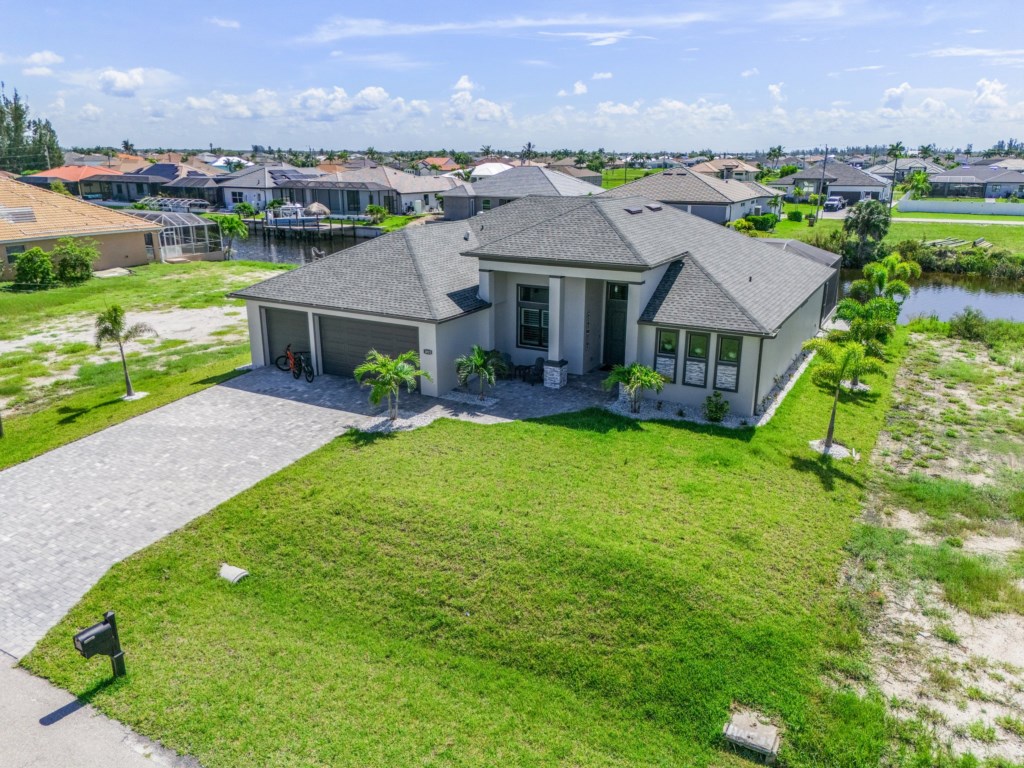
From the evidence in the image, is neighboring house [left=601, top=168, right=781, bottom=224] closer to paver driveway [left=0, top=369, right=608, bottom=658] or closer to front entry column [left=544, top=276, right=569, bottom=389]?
front entry column [left=544, top=276, right=569, bottom=389]

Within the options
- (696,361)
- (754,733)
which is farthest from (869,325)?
(754,733)

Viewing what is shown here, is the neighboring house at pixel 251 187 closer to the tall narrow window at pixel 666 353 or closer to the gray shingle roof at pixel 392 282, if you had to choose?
the gray shingle roof at pixel 392 282

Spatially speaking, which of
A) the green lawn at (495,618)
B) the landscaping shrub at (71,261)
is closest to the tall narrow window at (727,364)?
the green lawn at (495,618)

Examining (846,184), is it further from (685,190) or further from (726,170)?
(685,190)

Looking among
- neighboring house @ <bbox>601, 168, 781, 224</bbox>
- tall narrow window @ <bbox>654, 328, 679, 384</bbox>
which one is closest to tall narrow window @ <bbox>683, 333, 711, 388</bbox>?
tall narrow window @ <bbox>654, 328, 679, 384</bbox>

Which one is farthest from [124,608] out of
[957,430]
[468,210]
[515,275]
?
[468,210]

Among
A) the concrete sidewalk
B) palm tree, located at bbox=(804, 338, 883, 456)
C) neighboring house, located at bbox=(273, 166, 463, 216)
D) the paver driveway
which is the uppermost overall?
neighboring house, located at bbox=(273, 166, 463, 216)

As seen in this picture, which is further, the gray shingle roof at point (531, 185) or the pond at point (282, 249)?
the pond at point (282, 249)
